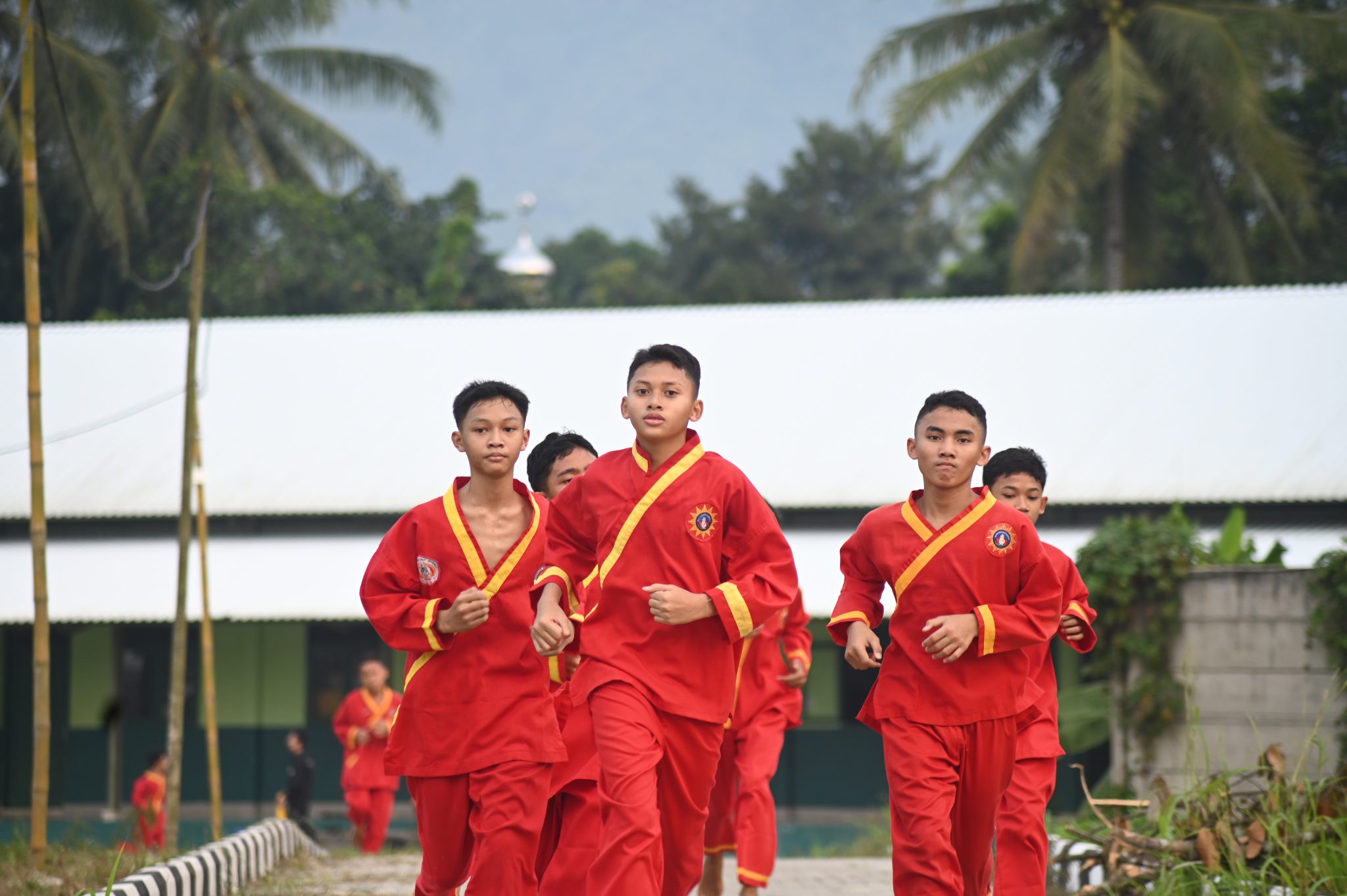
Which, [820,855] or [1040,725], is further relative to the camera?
[820,855]

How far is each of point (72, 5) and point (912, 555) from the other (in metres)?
23.8

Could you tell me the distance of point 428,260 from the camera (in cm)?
3588

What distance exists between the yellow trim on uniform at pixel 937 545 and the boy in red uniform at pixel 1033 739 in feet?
1.69

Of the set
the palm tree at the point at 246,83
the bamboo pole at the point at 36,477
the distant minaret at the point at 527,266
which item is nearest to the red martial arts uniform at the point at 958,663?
the bamboo pole at the point at 36,477

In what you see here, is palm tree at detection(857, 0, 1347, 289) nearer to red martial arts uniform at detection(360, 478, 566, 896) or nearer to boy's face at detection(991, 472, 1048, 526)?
boy's face at detection(991, 472, 1048, 526)

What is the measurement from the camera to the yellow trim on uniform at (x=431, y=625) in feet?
18.3

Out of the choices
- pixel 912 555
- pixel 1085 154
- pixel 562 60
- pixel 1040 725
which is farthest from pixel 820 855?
pixel 562 60

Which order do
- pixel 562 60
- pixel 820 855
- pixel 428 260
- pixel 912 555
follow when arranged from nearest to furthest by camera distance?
pixel 912 555 < pixel 820 855 < pixel 428 260 < pixel 562 60

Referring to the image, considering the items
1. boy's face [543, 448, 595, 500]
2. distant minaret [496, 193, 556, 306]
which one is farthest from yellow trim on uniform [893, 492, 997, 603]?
distant minaret [496, 193, 556, 306]

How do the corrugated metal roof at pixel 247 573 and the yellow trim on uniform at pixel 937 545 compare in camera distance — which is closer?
the yellow trim on uniform at pixel 937 545

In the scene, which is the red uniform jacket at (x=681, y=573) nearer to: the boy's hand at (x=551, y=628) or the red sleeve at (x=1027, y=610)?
the boy's hand at (x=551, y=628)

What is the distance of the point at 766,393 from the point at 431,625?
13496mm

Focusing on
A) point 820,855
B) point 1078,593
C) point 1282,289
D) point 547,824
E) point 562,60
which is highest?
point 562,60

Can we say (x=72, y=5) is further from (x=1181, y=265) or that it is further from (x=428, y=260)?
(x=1181, y=265)
